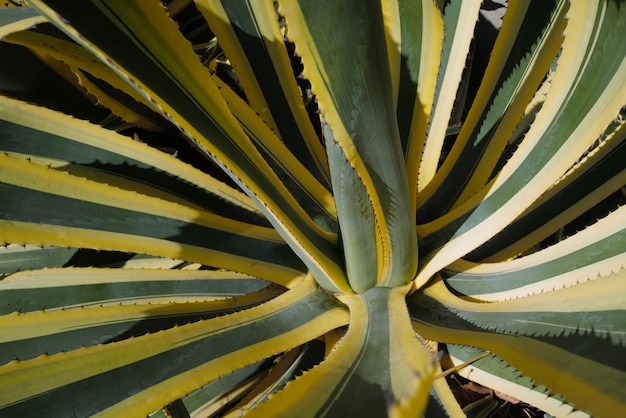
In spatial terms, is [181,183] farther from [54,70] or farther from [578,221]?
[578,221]

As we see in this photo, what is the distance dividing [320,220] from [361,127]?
324 mm

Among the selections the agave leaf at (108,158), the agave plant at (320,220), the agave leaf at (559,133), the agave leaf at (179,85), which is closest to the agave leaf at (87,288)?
the agave plant at (320,220)

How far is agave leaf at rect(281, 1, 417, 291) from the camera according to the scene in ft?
1.42

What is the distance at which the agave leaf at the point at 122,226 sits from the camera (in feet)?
2.37

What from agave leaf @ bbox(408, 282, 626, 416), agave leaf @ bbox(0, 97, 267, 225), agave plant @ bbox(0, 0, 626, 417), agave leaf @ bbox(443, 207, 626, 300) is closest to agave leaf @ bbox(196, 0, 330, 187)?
agave plant @ bbox(0, 0, 626, 417)

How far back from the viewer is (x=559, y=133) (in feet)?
2.28

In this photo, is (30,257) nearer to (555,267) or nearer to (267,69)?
(267,69)

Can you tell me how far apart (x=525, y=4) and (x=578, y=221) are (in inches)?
15.3

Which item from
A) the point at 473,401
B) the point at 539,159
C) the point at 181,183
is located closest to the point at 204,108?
the point at 181,183

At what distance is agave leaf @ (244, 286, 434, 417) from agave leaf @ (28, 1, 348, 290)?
12 centimetres

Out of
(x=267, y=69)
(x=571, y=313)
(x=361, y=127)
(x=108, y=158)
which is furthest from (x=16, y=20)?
(x=571, y=313)

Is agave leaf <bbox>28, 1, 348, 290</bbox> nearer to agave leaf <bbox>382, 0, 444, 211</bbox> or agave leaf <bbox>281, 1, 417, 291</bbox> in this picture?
agave leaf <bbox>281, 1, 417, 291</bbox>

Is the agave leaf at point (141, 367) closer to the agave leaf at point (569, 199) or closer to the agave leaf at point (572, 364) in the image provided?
the agave leaf at point (572, 364)

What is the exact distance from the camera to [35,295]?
84 cm
